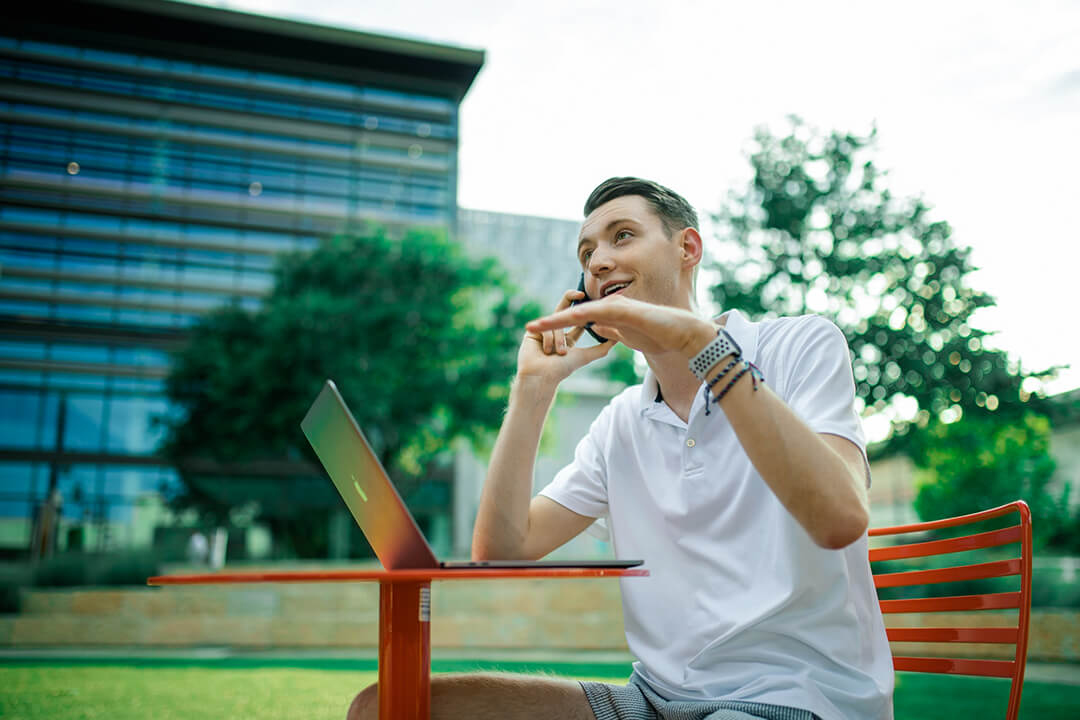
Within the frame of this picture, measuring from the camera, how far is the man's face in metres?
1.73

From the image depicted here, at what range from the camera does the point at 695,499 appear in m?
1.46

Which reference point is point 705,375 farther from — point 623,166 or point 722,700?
point 623,166

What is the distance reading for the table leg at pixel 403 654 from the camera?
1186 mm

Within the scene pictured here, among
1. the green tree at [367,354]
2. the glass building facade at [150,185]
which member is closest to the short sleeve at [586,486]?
the green tree at [367,354]

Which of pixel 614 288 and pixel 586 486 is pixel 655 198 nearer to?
pixel 614 288

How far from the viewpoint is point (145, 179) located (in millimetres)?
22141

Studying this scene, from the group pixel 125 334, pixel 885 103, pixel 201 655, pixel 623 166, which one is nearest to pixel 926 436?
pixel 885 103

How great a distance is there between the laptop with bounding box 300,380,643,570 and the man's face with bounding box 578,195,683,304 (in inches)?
28.7

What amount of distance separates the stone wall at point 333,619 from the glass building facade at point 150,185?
1085cm

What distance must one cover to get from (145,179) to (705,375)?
80.0ft

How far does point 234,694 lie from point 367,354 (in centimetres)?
1044

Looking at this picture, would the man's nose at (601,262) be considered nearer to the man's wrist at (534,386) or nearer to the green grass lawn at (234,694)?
the man's wrist at (534,386)

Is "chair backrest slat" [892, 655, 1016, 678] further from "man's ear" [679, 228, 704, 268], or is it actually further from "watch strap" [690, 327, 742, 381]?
"man's ear" [679, 228, 704, 268]

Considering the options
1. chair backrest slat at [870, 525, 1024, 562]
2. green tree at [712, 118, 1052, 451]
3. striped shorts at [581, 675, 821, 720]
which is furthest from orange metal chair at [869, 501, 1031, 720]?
green tree at [712, 118, 1052, 451]
